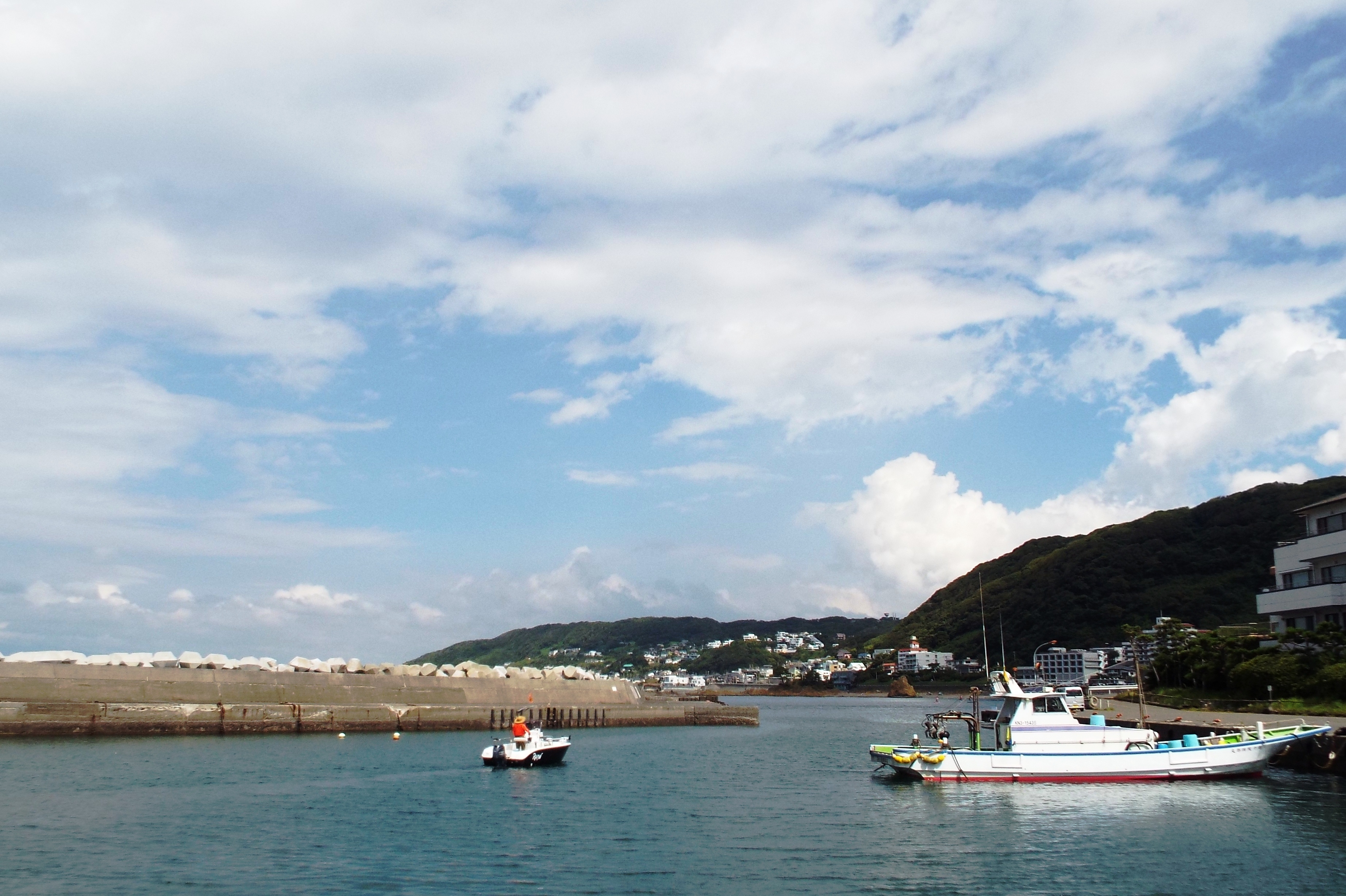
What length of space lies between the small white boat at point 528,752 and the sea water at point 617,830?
648 millimetres

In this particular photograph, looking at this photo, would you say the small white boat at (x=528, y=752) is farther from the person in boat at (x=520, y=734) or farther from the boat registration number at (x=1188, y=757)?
the boat registration number at (x=1188, y=757)

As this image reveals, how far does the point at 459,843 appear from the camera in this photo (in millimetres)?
27344

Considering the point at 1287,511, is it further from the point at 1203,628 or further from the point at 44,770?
the point at 44,770

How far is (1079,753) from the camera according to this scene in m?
38.1

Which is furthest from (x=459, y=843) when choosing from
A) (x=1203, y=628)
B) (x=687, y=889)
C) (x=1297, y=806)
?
(x=1203, y=628)

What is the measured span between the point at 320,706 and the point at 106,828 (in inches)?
1326

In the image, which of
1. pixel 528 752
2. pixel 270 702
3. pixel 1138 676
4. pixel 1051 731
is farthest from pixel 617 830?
pixel 270 702

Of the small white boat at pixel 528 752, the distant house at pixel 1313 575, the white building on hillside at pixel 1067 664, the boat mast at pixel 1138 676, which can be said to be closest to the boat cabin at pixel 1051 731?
the boat mast at pixel 1138 676

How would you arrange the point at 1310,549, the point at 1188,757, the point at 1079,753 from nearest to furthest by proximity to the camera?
1. the point at 1188,757
2. the point at 1079,753
3. the point at 1310,549

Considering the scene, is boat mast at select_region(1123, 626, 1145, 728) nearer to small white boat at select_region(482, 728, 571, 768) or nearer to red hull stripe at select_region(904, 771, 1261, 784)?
red hull stripe at select_region(904, 771, 1261, 784)

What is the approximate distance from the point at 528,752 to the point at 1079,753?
2450 centimetres

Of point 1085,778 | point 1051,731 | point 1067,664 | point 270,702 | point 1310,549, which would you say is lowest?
point 1067,664

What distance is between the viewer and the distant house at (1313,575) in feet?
194

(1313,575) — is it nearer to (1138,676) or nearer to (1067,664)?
(1138,676)
